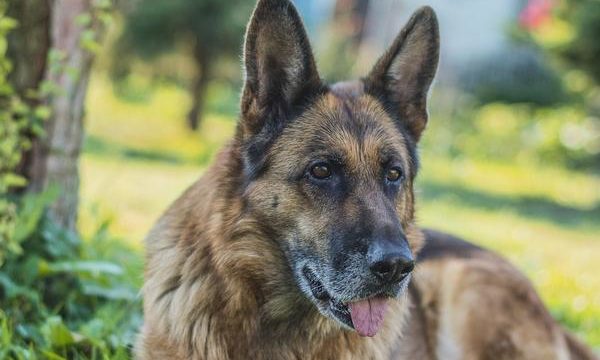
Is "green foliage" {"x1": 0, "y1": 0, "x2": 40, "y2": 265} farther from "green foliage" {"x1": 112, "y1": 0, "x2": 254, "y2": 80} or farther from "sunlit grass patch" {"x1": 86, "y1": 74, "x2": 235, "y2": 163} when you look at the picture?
"green foliage" {"x1": 112, "y1": 0, "x2": 254, "y2": 80}

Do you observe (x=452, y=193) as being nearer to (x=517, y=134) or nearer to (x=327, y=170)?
(x=517, y=134)

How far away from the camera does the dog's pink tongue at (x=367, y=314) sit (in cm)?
317

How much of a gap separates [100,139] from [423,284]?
922 cm

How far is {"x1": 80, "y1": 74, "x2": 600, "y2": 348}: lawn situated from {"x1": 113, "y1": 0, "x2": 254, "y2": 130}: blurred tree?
59.3 inches

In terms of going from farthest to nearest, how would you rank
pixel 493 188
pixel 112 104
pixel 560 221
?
pixel 112 104
pixel 493 188
pixel 560 221

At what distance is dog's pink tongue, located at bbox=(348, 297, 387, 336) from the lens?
3.17 m

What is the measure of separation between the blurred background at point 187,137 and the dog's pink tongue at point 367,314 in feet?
4.04

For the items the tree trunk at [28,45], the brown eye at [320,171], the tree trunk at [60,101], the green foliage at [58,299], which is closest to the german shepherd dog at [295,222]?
the brown eye at [320,171]

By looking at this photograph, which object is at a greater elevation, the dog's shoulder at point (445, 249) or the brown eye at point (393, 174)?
the brown eye at point (393, 174)

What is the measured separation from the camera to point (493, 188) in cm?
1291

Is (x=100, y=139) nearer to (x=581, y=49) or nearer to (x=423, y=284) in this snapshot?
(x=581, y=49)

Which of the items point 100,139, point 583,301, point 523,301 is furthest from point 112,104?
point 523,301

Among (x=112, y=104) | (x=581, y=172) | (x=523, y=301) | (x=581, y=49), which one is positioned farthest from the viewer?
(x=112, y=104)

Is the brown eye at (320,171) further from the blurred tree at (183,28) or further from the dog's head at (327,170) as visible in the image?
the blurred tree at (183,28)
